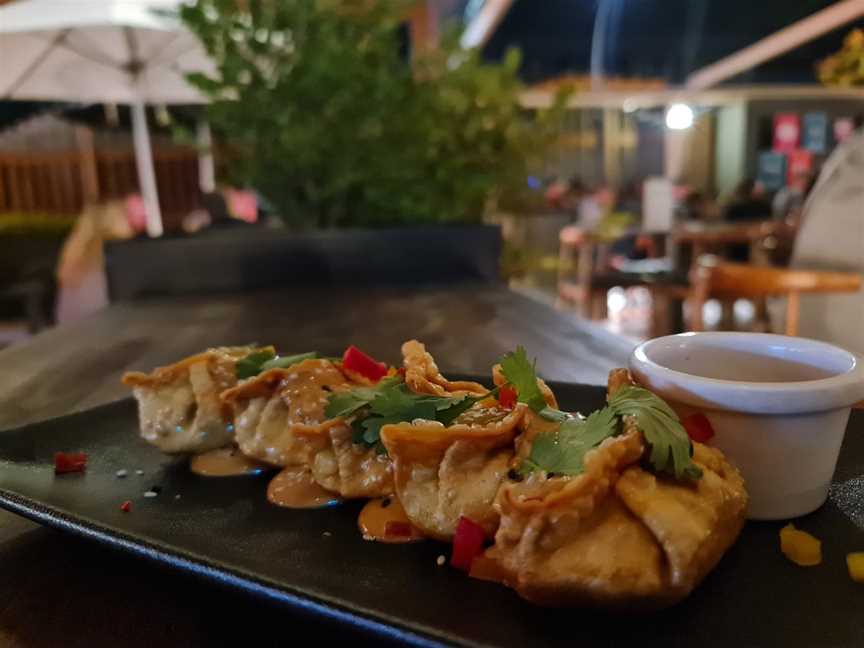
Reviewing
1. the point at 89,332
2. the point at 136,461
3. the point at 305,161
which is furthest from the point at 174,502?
the point at 305,161

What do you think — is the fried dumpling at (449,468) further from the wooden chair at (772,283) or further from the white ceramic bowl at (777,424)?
the wooden chair at (772,283)

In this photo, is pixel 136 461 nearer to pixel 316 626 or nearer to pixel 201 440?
pixel 201 440

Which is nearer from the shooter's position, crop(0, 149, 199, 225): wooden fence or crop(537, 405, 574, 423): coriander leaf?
crop(537, 405, 574, 423): coriander leaf

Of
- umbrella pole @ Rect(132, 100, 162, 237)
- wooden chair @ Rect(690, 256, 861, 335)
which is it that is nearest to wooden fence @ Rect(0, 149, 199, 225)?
umbrella pole @ Rect(132, 100, 162, 237)

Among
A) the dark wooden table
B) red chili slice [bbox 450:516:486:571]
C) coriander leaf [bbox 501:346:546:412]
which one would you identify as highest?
coriander leaf [bbox 501:346:546:412]

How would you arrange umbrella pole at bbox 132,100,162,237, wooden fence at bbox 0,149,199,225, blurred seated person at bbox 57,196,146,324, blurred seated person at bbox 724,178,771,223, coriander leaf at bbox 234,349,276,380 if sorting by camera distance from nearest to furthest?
coriander leaf at bbox 234,349,276,380 < umbrella pole at bbox 132,100,162,237 < blurred seated person at bbox 57,196,146,324 < blurred seated person at bbox 724,178,771,223 < wooden fence at bbox 0,149,199,225

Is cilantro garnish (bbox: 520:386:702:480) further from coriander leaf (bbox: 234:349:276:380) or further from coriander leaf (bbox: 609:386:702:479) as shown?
coriander leaf (bbox: 234:349:276:380)

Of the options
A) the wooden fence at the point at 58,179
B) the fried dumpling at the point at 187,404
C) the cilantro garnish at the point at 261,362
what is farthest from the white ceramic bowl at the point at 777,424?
the wooden fence at the point at 58,179
